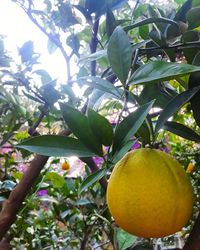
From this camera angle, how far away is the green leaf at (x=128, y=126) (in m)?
0.33

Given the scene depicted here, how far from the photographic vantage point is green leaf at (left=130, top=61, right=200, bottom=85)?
32cm

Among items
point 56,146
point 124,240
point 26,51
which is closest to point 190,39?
point 56,146

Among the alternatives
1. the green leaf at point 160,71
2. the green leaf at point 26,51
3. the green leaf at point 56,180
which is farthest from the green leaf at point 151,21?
the green leaf at point 56,180

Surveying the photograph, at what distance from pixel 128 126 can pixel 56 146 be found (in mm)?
86

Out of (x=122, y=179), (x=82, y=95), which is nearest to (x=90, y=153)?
(x=122, y=179)

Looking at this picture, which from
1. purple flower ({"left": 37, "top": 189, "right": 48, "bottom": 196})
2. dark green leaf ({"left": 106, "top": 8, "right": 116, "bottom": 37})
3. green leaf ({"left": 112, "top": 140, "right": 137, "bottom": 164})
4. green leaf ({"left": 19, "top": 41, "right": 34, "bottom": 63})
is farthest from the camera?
purple flower ({"left": 37, "top": 189, "right": 48, "bottom": 196})

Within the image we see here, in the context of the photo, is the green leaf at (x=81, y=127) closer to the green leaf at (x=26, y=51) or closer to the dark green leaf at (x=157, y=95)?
the dark green leaf at (x=157, y=95)

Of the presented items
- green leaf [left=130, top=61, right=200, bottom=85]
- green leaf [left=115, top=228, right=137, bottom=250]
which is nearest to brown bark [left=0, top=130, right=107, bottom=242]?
green leaf [left=115, top=228, right=137, bottom=250]

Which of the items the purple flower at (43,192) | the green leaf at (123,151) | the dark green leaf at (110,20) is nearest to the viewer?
the green leaf at (123,151)

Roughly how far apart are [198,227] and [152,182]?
0.09m

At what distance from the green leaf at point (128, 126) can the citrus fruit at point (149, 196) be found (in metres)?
0.04

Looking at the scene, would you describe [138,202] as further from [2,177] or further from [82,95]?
[2,177]

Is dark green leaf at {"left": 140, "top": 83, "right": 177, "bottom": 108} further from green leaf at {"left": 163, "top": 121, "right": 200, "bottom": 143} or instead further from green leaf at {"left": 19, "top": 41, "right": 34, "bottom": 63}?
green leaf at {"left": 19, "top": 41, "right": 34, "bottom": 63}

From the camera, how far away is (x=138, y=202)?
35 centimetres
